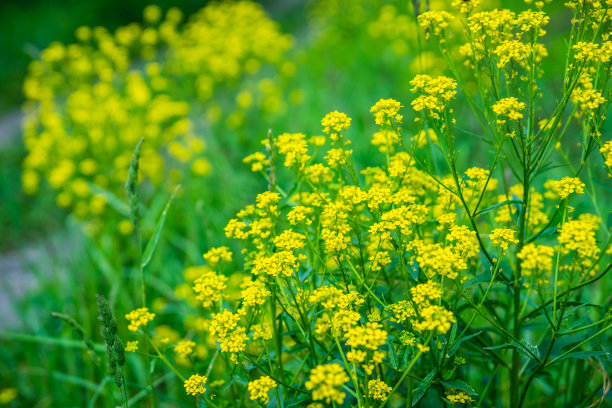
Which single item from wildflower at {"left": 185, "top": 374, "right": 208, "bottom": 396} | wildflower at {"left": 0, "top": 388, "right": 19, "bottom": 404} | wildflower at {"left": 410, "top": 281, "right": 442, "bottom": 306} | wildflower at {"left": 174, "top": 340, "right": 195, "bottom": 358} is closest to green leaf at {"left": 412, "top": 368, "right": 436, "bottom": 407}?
wildflower at {"left": 410, "top": 281, "right": 442, "bottom": 306}

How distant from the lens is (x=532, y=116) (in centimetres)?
163

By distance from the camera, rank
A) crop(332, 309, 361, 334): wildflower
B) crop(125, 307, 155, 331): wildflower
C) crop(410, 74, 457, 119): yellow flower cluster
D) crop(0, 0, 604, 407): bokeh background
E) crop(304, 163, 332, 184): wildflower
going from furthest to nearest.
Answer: crop(0, 0, 604, 407): bokeh background
crop(304, 163, 332, 184): wildflower
crop(125, 307, 155, 331): wildflower
crop(410, 74, 457, 119): yellow flower cluster
crop(332, 309, 361, 334): wildflower

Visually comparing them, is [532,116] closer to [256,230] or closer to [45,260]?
[256,230]

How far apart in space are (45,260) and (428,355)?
356cm

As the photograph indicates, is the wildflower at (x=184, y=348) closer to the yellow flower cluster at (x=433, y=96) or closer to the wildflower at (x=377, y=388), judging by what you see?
the wildflower at (x=377, y=388)

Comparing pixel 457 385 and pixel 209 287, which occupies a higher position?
pixel 209 287

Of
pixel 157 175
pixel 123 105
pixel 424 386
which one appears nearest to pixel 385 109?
Answer: pixel 424 386

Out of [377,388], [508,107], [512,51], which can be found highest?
[512,51]

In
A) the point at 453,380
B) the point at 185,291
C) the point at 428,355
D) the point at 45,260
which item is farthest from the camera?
the point at 45,260

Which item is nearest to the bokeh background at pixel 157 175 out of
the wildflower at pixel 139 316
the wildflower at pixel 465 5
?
the wildflower at pixel 465 5

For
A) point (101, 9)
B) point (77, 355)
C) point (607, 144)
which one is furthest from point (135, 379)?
point (101, 9)

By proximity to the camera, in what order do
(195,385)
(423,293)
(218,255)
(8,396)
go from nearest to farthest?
(423,293) → (195,385) → (218,255) → (8,396)

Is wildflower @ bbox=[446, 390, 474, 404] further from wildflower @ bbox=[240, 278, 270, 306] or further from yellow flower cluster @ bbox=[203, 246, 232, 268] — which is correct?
yellow flower cluster @ bbox=[203, 246, 232, 268]

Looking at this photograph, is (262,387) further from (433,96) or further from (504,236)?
(433,96)
